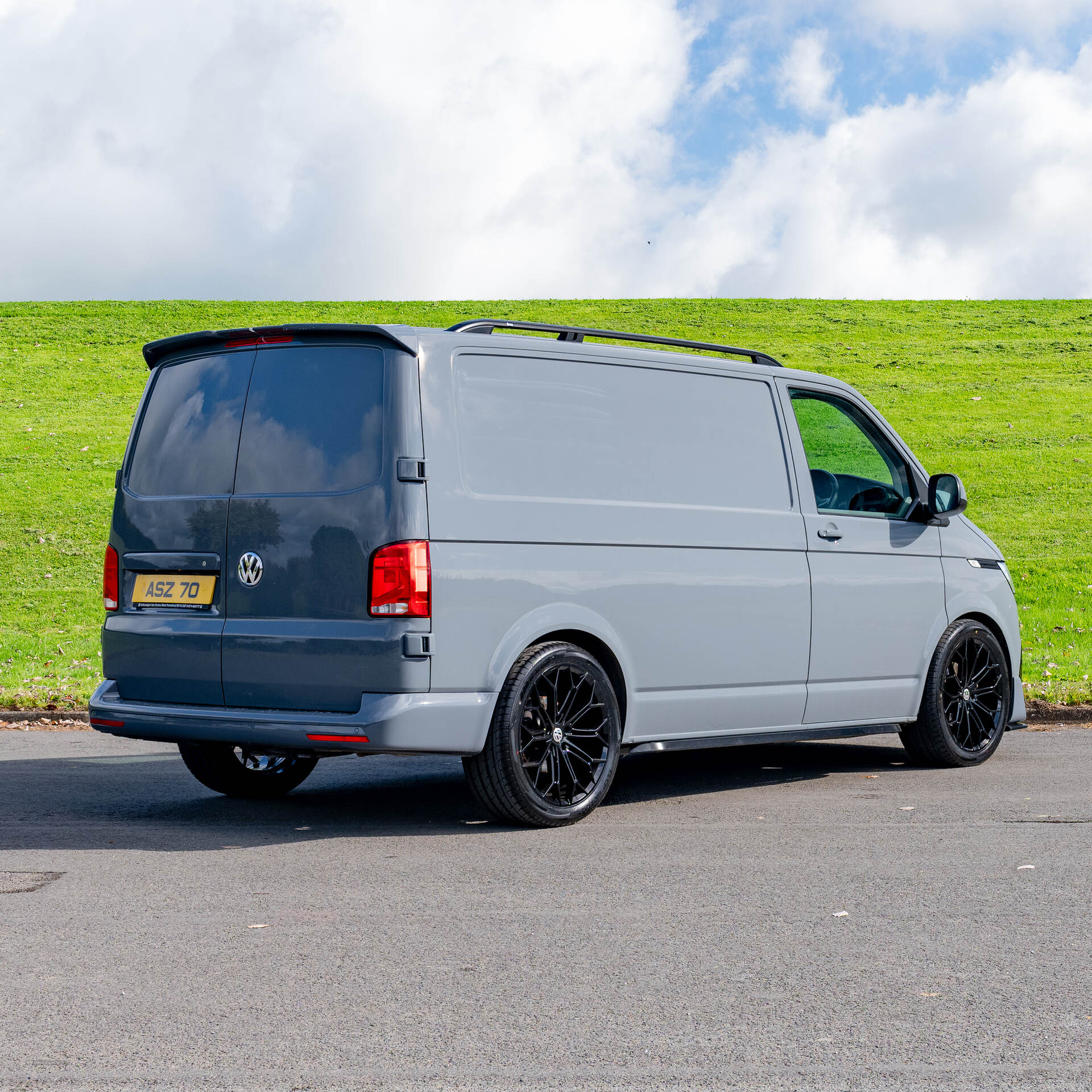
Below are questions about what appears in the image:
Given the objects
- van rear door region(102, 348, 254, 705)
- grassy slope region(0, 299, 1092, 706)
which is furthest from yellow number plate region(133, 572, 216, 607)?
grassy slope region(0, 299, 1092, 706)

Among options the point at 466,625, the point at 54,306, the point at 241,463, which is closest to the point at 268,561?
the point at 241,463

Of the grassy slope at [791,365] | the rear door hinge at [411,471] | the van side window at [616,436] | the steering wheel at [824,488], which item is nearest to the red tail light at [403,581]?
the rear door hinge at [411,471]

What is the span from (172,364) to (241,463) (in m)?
0.88

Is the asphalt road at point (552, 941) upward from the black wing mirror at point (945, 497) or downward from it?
downward

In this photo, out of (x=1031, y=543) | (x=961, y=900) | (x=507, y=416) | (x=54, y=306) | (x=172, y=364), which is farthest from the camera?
(x=54, y=306)

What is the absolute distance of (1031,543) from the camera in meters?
21.5

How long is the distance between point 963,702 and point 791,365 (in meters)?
27.1

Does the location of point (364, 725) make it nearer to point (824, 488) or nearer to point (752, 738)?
point (752, 738)

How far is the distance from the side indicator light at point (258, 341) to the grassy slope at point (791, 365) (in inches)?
194

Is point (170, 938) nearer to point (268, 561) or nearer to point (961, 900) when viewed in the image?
point (268, 561)

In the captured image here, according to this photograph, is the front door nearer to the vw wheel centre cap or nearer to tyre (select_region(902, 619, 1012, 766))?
tyre (select_region(902, 619, 1012, 766))

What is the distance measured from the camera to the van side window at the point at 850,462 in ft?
26.2

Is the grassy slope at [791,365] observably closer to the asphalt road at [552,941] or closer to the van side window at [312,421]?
the asphalt road at [552,941]

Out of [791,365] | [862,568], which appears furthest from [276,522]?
[791,365]
